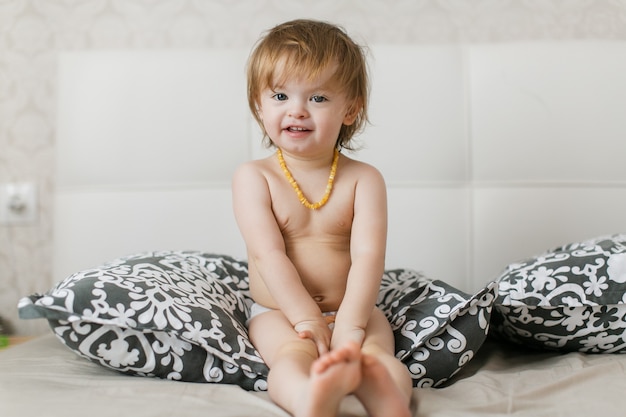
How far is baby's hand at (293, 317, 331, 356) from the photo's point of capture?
1116 millimetres

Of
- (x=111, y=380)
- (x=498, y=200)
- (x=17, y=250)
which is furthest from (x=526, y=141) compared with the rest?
(x=17, y=250)

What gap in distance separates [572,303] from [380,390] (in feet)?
1.77

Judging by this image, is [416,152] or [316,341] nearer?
[316,341]

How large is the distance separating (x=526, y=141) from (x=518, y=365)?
28.5 inches

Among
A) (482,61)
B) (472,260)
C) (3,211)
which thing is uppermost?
(482,61)

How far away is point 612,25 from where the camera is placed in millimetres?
1984

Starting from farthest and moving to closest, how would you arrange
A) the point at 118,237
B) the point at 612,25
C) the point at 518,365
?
1. the point at 612,25
2. the point at 118,237
3. the point at 518,365

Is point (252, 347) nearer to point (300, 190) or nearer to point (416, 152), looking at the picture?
point (300, 190)

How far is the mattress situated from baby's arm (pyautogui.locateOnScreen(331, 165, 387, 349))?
151mm

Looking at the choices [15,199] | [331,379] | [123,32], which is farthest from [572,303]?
[15,199]

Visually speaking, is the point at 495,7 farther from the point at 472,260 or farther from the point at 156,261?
the point at 156,261

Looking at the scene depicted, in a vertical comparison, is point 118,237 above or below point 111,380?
above

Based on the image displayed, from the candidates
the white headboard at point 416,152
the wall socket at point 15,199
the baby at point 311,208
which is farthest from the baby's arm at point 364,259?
the wall socket at point 15,199

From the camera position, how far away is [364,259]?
1.25 meters
